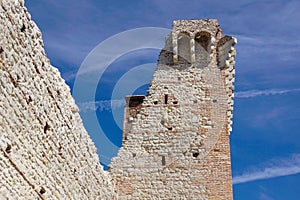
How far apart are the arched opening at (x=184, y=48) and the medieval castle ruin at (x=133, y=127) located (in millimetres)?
28

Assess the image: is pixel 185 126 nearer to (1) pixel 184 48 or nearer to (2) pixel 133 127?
(2) pixel 133 127

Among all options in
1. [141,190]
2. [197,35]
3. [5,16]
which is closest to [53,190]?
[5,16]

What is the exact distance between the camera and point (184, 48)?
43.4 ft

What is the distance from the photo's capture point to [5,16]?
6.29 meters

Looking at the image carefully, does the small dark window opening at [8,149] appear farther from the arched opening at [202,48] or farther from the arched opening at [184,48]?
the arched opening at [202,48]

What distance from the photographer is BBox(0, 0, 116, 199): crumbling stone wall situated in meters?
6.38

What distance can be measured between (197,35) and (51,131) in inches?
256

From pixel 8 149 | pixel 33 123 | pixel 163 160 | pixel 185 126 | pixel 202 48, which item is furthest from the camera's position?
pixel 202 48

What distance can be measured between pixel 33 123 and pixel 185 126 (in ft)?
18.9

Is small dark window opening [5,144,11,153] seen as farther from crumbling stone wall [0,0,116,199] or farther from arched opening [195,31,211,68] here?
arched opening [195,31,211,68]

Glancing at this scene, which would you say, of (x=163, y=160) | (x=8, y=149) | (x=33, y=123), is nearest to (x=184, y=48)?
(x=163, y=160)

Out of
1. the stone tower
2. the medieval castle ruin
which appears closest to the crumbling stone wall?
the medieval castle ruin

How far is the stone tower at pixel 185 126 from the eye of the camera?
1166cm

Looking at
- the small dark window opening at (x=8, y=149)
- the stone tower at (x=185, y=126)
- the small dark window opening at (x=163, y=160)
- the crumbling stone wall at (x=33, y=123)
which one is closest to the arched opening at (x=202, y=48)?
the stone tower at (x=185, y=126)
